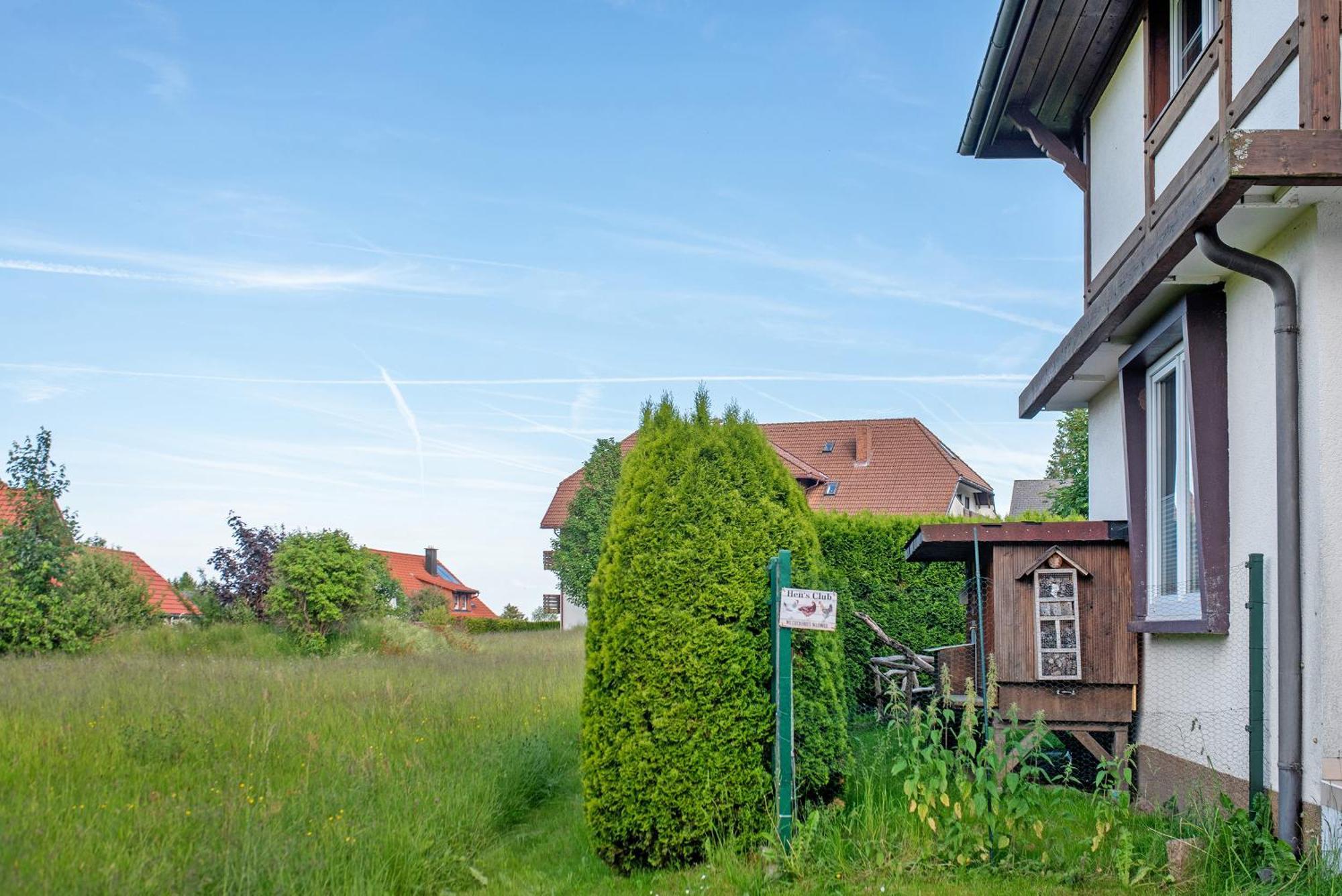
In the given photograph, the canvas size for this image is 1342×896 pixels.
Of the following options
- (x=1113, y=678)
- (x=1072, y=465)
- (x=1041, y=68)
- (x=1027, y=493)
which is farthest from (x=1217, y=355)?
(x=1027, y=493)

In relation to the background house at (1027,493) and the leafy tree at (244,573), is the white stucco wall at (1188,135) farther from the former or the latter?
the background house at (1027,493)

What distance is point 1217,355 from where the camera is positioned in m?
6.29

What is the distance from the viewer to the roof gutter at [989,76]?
332 inches

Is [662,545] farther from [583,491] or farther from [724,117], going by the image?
[583,491]

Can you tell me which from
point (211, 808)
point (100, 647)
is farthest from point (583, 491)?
point (211, 808)

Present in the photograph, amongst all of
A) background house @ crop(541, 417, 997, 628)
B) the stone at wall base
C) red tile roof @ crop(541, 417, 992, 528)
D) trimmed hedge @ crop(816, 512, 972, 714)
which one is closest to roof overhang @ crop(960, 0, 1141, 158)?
trimmed hedge @ crop(816, 512, 972, 714)

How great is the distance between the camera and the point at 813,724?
6391mm

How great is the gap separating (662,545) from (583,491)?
105ft

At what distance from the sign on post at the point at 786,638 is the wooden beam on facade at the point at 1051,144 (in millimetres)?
5584

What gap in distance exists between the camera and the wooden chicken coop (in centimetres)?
748

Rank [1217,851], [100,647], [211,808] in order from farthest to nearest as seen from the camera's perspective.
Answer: [100,647] < [211,808] < [1217,851]

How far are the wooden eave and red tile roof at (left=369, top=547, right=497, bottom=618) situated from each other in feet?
164

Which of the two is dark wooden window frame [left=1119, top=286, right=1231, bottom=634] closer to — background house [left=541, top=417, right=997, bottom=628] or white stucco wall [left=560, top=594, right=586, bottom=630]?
background house [left=541, top=417, right=997, bottom=628]

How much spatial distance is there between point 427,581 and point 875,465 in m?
34.8
